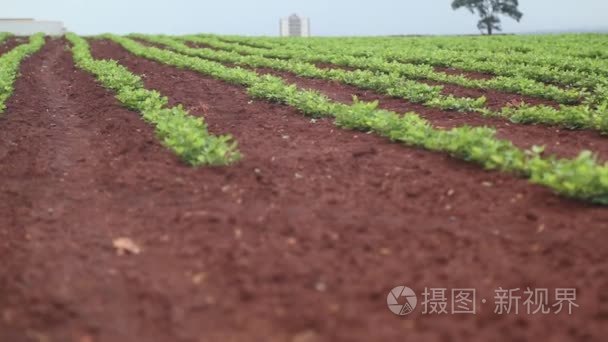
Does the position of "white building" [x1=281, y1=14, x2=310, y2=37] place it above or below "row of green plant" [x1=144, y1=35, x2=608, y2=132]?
above

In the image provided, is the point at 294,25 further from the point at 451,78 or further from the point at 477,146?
the point at 477,146

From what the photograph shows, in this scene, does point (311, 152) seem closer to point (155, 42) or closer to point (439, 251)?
point (439, 251)

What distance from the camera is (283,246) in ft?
12.5

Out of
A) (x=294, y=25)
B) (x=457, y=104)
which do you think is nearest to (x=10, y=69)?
(x=457, y=104)

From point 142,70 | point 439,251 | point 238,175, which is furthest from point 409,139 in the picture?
point 142,70

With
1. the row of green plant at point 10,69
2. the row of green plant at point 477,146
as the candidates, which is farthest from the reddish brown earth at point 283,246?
the row of green plant at point 10,69

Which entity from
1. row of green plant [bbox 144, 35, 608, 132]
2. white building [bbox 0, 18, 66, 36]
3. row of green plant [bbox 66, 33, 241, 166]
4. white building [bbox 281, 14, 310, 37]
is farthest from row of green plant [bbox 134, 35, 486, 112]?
white building [bbox 281, 14, 310, 37]

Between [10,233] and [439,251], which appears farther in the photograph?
[10,233]

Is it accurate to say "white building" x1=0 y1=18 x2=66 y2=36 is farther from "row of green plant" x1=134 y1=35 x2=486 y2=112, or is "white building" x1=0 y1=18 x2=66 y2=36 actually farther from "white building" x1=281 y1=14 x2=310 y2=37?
"white building" x1=281 y1=14 x2=310 y2=37

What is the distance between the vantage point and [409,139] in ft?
20.7

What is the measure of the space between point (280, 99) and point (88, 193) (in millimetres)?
5242

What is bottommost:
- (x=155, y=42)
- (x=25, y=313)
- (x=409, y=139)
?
(x=25, y=313)

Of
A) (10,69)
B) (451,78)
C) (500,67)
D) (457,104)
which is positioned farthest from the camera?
(10,69)

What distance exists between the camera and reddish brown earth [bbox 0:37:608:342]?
Result: 9.86 ft
